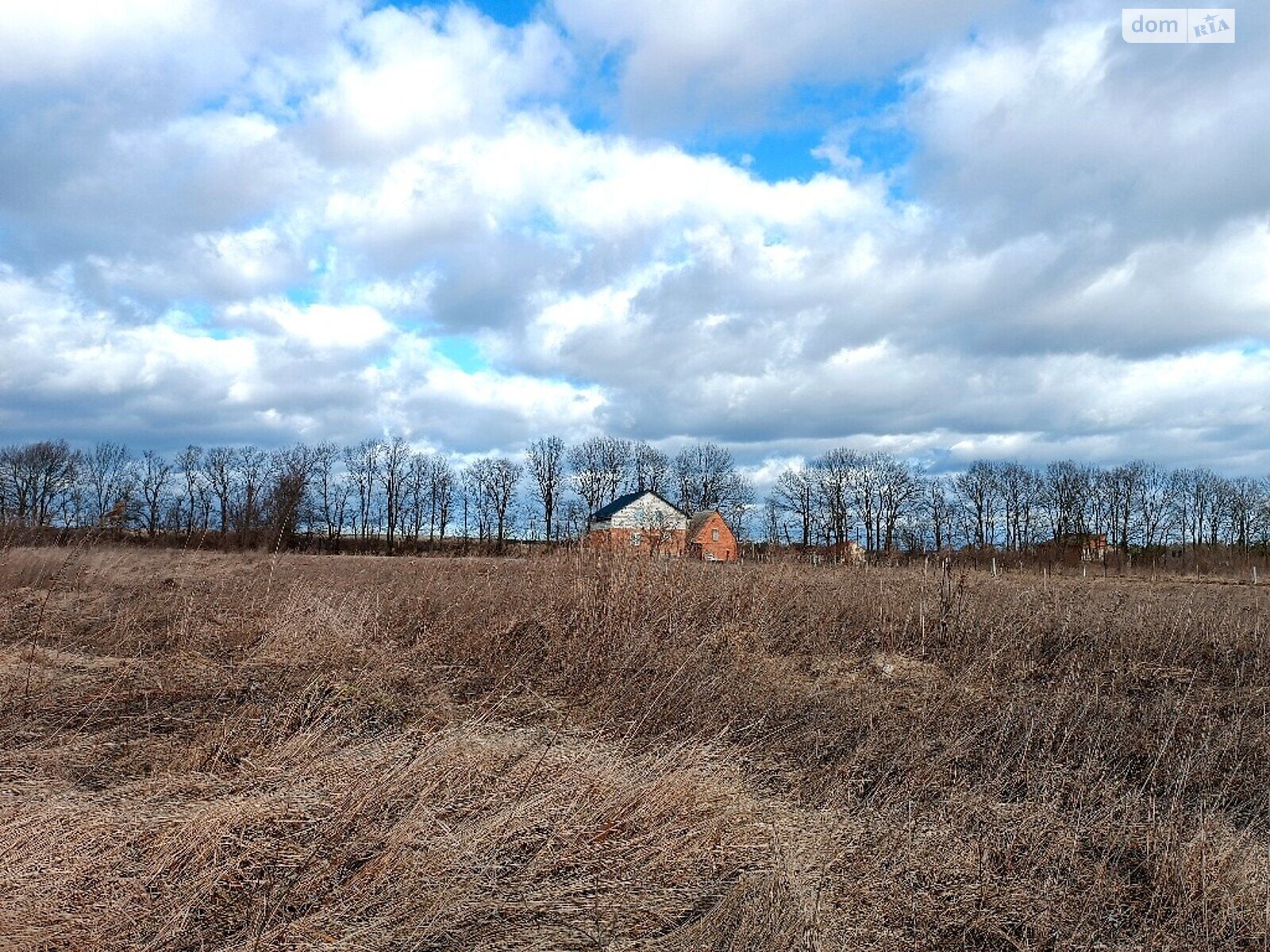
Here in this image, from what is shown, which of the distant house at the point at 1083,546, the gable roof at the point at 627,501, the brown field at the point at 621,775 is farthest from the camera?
the gable roof at the point at 627,501

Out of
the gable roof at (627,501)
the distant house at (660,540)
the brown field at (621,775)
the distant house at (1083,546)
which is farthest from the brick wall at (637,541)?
the gable roof at (627,501)

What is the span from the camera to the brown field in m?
3.57

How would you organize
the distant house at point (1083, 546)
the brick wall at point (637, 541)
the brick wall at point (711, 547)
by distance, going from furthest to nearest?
the distant house at point (1083, 546) → the brick wall at point (711, 547) → the brick wall at point (637, 541)

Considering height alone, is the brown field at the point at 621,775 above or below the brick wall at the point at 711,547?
below

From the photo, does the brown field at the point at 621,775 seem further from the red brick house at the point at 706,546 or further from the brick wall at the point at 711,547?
the brick wall at the point at 711,547

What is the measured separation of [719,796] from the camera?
16.0ft

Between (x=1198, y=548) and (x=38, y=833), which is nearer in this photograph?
(x=38, y=833)

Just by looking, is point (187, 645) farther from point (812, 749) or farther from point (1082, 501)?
point (1082, 501)

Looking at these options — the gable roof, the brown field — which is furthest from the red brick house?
the gable roof

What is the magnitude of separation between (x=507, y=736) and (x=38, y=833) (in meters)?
2.91

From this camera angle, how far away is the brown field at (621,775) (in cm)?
357

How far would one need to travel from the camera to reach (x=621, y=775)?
4.98 meters

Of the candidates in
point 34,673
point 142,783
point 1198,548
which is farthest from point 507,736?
point 1198,548

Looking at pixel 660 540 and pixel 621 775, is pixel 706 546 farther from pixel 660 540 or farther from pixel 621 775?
pixel 621 775
